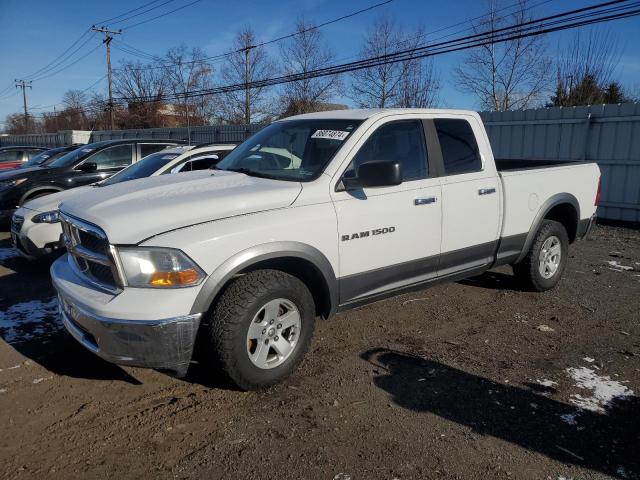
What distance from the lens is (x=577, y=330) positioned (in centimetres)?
464

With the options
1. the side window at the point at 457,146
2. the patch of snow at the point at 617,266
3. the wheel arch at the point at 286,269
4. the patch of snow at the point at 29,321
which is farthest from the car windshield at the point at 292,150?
the patch of snow at the point at 617,266

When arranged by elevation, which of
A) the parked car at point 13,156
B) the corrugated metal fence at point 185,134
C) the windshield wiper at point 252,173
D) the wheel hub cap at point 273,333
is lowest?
the wheel hub cap at point 273,333

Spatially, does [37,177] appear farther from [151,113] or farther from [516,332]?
[151,113]

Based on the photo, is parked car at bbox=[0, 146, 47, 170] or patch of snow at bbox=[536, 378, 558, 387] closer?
patch of snow at bbox=[536, 378, 558, 387]

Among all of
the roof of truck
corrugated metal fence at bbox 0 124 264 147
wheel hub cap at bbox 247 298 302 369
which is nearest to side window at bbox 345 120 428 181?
the roof of truck

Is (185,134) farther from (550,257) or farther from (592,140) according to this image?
(550,257)

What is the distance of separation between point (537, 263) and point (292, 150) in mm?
3081

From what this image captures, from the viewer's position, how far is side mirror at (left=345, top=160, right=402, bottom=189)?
139 inches

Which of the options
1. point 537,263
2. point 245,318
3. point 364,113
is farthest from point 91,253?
point 537,263

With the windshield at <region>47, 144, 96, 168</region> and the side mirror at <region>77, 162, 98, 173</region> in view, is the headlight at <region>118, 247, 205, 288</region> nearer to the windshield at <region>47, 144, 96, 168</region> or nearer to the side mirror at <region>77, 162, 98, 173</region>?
the side mirror at <region>77, 162, 98, 173</region>

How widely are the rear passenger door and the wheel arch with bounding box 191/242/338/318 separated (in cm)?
125

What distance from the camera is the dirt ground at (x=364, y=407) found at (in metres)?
2.70

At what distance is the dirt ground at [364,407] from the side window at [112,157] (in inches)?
187

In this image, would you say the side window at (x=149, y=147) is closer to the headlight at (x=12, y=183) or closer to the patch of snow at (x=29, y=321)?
the headlight at (x=12, y=183)
